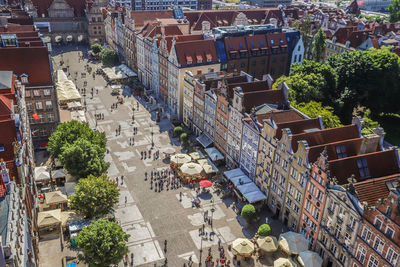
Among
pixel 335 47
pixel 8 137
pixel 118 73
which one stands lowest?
pixel 118 73

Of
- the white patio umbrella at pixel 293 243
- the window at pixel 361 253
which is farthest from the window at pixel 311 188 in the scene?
the window at pixel 361 253

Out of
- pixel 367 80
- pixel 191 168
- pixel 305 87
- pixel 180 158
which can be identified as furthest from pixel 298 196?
pixel 367 80

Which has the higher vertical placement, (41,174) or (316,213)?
(316,213)

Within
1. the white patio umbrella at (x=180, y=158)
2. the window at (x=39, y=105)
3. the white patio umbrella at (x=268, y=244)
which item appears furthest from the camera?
the window at (x=39, y=105)

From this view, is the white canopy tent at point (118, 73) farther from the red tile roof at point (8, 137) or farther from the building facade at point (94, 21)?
the red tile roof at point (8, 137)

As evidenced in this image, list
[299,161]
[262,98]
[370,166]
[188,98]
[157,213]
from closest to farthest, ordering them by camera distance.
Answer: [370,166], [299,161], [157,213], [262,98], [188,98]

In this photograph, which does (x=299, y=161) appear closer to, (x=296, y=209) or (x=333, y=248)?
(x=296, y=209)
